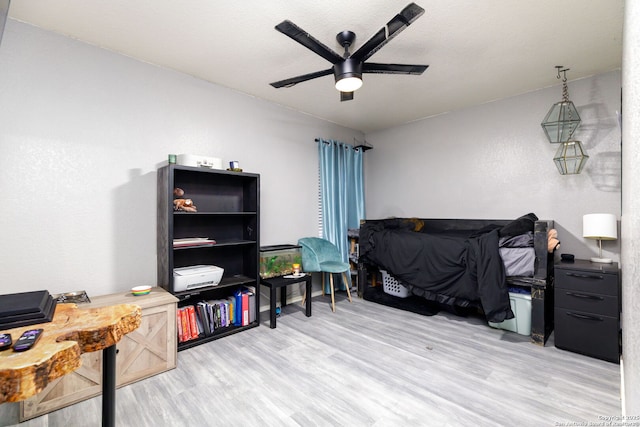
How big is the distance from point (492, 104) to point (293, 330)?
138 inches

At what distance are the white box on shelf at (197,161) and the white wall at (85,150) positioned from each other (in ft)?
1.07

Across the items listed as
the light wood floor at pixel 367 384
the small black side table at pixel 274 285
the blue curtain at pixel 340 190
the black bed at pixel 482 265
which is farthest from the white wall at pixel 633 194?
the blue curtain at pixel 340 190

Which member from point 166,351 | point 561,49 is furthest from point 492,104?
point 166,351

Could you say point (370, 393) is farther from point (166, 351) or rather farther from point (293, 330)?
point (166, 351)

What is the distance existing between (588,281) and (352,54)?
257cm

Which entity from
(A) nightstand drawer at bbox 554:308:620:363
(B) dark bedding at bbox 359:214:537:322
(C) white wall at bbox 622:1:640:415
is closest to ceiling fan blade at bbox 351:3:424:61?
(C) white wall at bbox 622:1:640:415

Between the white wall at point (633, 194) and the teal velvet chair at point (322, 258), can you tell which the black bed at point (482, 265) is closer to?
the teal velvet chair at point (322, 258)

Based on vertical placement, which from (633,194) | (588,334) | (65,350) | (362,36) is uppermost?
(362,36)

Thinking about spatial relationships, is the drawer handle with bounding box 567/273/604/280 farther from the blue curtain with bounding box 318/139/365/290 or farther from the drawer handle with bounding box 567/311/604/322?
the blue curtain with bounding box 318/139/365/290

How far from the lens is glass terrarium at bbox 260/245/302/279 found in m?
3.18

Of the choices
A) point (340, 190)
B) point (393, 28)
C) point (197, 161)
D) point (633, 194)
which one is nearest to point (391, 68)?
point (393, 28)

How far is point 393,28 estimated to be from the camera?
5.28 ft

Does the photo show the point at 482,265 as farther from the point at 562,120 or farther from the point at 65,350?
the point at 65,350

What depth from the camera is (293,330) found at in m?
2.87
